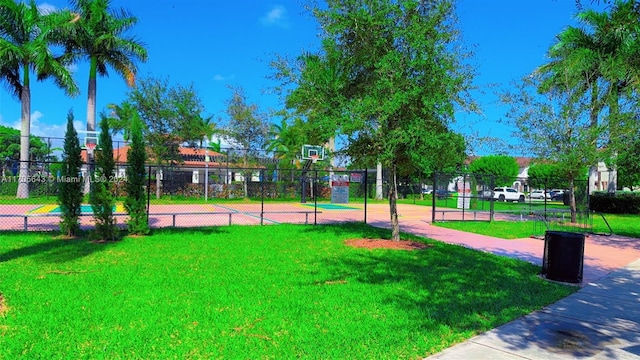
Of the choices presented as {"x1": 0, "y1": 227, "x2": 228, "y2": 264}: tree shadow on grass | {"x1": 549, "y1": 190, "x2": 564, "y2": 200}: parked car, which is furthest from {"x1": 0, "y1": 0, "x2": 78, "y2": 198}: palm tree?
{"x1": 549, "y1": 190, "x2": 564, "y2": 200}: parked car

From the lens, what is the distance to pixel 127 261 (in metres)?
8.02

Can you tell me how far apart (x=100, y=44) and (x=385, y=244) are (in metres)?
24.1

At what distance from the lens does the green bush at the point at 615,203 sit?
27234 millimetres

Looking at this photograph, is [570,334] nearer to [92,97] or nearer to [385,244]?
[385,244]

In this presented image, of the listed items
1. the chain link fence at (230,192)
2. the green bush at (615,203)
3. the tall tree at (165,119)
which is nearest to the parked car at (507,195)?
the green bush at (615,203)

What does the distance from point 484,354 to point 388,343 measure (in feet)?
2.93

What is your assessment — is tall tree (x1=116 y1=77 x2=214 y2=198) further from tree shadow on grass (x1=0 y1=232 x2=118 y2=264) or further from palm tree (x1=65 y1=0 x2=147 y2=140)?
tree shadow on grass (x1=0 y1=232 x2=118 y2=264)

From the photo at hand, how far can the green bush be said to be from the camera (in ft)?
89.4

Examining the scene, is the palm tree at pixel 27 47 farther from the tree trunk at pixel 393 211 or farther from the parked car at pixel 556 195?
the parked car at pixel 556 195

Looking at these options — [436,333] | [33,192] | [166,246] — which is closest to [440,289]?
[436,333]

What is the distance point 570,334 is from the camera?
463 cm

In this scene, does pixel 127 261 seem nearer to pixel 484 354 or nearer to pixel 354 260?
pixel 354 260

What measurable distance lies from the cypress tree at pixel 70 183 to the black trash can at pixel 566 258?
430 inches

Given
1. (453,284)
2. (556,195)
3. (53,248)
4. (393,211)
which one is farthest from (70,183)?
(556,195)
